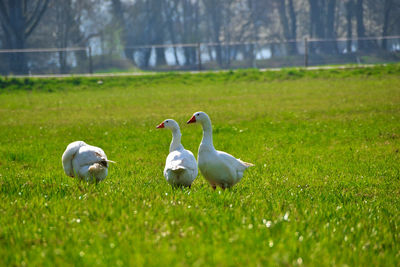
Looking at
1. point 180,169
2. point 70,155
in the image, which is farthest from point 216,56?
point 180,169

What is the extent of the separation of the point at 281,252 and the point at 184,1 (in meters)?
72.6

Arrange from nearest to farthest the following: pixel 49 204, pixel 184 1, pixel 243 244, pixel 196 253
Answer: pixel 196 253 < pixel 243 244 < pixel 49 204 < pixel 184 1

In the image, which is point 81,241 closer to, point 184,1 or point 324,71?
point 324,71

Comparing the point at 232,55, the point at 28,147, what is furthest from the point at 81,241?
the point at 232,55

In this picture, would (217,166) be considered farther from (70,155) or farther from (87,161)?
(70,155)

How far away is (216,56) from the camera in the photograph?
189ft

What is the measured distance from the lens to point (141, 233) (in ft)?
13.9

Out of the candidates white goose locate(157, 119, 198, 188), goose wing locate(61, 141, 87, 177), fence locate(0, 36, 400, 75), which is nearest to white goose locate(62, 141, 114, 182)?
goose wing locate(61, 141, 87, 177)

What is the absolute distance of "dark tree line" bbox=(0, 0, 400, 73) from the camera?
63.2 m

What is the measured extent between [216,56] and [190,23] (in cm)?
1837

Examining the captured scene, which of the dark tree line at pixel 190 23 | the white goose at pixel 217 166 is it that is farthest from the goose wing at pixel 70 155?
the dark tree line at pixel 190 23

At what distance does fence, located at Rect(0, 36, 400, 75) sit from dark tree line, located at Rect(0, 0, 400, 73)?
122 centimetres

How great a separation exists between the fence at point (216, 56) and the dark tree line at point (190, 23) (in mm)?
1221

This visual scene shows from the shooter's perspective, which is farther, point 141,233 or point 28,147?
point 28,147
